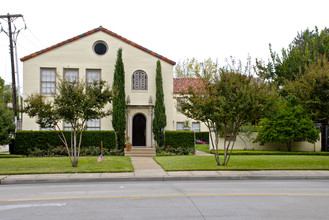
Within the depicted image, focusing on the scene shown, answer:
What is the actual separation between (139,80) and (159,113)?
2883mm

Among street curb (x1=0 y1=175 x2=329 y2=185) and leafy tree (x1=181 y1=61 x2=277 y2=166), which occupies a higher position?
leafy tree (x1=181 y1=61 x2=277 y2=166)

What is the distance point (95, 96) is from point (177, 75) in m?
34.5

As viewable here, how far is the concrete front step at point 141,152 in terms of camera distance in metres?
22.8

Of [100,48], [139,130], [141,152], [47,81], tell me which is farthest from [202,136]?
[47,81]

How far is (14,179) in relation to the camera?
39.8 ft

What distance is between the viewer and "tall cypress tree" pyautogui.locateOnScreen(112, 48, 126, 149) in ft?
78.5

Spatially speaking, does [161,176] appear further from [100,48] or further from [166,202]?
[100,48]

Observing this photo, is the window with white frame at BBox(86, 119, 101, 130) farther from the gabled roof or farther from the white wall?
the white wall

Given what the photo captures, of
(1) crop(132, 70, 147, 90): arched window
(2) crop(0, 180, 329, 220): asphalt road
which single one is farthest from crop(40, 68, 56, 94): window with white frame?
(2) crop(0, 180, 329, 220): asphalt road

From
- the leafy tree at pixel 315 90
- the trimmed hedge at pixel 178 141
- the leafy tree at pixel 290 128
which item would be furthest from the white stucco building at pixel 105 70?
the leafy tree at pixel 315 90

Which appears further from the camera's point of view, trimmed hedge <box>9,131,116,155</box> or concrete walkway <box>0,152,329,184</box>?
trimmed hedge <box>9,131,116,155</box>

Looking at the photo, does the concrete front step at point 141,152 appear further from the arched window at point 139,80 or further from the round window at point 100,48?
the round window at point 100,48

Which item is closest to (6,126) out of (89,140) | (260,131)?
(89,140)

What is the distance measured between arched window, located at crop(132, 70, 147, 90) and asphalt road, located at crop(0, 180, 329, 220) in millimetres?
14994
